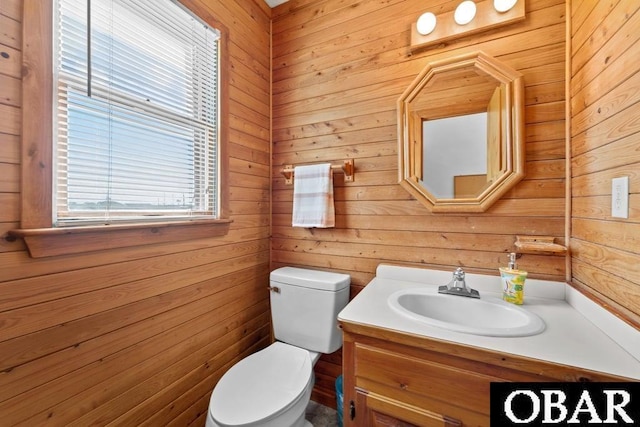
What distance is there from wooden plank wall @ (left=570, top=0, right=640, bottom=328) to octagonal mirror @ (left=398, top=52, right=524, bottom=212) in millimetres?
209

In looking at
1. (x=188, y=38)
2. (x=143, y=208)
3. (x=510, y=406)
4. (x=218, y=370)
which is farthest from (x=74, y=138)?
(x=510, y=406)

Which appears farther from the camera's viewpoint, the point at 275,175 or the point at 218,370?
the point at 275,175

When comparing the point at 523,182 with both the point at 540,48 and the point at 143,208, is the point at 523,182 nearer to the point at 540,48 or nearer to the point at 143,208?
the point at 540,48

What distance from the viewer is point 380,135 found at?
4.90ft

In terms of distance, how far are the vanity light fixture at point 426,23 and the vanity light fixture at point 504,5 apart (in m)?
0.26

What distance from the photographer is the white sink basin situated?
3.15 ft

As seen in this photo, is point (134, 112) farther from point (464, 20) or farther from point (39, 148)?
point (464, 20)

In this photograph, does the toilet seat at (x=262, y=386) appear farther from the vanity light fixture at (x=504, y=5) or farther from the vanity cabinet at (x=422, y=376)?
the vanity light fixture at (x=504, y=5)

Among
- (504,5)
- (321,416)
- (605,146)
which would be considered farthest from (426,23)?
(321,416)

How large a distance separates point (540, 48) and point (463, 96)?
0.34 meters

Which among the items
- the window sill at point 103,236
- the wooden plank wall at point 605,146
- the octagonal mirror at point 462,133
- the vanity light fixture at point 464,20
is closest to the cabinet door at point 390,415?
the wooden plank wall at point 605,146

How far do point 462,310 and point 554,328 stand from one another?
31 cm

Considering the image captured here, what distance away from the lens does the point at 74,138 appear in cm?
92

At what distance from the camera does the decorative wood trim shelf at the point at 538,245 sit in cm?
112
